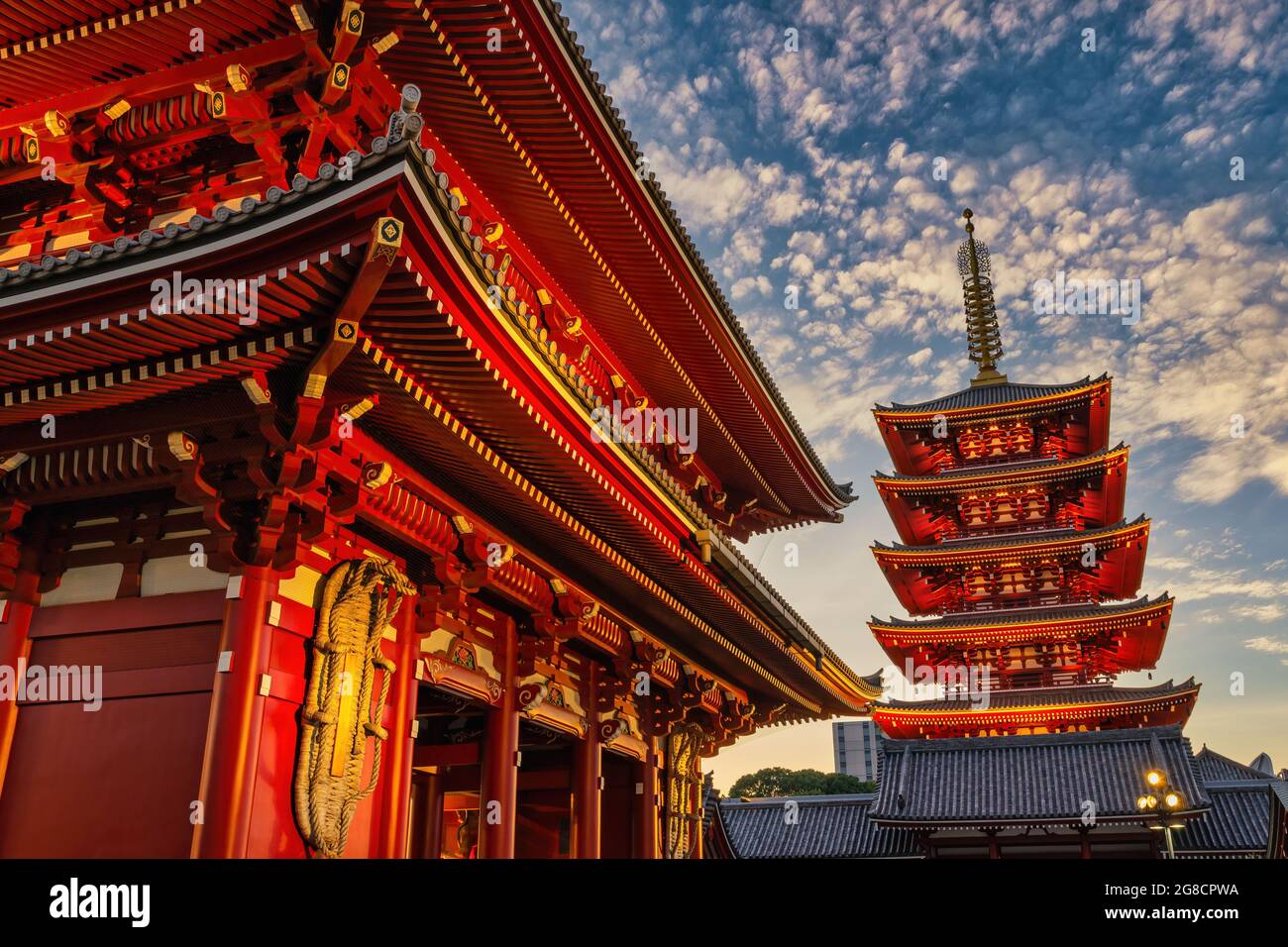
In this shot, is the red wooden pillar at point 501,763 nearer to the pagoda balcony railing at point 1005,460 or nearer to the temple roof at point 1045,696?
the temple roof at point 1045,696

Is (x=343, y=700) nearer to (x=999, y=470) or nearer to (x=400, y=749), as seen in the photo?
(x=400, y=749)

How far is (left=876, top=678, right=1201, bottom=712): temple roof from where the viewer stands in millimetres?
29828

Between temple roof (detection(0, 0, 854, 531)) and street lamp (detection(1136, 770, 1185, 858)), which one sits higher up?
temple roof (detection(0, 0, 854, 531))

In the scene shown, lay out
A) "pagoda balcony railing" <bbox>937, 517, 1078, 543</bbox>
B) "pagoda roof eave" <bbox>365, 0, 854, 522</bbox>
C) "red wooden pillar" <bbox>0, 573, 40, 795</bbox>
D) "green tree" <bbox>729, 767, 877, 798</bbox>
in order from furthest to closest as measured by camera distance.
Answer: "green tree" <bbox>729, 767, 877, 798</bbox> → "pagoda balcony railing" <bbox>937, 517, 1078, 543</bbox> → "pagoda roof eave" <bbox>365, 0, 854, 522</bbox> → "red wooden pillar" <bbox>0, 573, 40, 795</bbox>

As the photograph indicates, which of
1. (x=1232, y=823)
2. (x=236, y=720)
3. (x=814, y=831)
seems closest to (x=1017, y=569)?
(x=1232, y=823)

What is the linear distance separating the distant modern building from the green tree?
5379 cm

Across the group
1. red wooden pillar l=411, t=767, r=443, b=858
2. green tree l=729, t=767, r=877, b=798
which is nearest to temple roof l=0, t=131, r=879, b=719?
red wooden pillar l=411, t=767, r=443, b=858

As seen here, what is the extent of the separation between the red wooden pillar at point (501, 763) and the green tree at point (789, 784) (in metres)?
79.3

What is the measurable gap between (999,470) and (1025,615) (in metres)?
5.53

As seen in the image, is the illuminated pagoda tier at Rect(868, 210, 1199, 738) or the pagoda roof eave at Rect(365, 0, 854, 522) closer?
the pagoda roof eave at Rect(365, 0, 854, 522)

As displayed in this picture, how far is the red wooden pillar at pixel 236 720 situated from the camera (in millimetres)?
7004

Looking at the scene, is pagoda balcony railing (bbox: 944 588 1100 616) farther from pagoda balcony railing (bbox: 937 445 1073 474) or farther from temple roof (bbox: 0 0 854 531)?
temple roof (bbox: 0 0 854 531)

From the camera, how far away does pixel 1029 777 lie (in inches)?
1097
